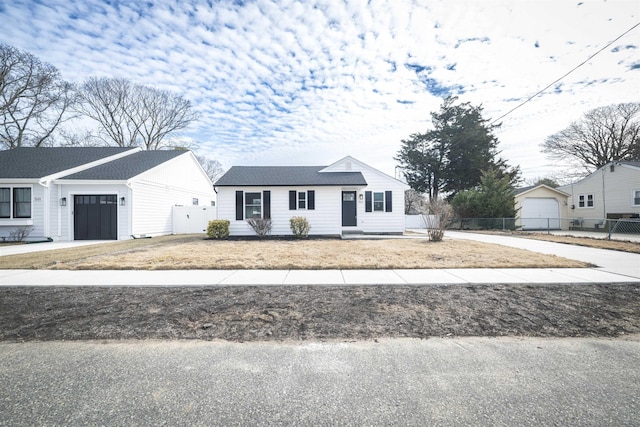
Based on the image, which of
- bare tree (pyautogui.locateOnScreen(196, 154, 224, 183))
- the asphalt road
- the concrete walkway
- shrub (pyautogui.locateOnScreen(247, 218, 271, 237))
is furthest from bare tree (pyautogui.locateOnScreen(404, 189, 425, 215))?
the asphalt road

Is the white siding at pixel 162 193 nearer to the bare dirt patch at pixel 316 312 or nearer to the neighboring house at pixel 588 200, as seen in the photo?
the bare dirt patch at pixel 316 312

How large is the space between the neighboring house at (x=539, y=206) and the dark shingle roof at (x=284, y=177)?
1675 cm

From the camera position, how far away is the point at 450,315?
396cm

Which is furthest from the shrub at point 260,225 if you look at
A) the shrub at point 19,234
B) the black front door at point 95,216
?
the shrub at point 19,234

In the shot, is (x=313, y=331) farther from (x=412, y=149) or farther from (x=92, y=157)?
(x=412, y=149)

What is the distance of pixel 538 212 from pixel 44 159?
36.7 m

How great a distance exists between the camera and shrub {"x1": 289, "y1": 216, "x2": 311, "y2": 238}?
14844 mm

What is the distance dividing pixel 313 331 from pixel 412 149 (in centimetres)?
3082

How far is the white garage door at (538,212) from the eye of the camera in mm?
23641

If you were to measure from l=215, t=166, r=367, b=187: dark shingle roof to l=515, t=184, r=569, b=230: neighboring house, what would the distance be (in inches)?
659

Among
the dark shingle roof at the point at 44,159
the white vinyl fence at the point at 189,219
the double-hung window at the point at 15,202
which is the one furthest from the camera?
the white vinyl fence at the point at 189,219

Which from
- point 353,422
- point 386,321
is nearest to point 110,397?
point 353,422

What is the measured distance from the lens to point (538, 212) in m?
24.0

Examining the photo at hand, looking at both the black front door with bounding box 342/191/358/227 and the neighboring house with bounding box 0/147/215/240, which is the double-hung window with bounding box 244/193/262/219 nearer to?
the black front door with bounding box 342/191/358/227
